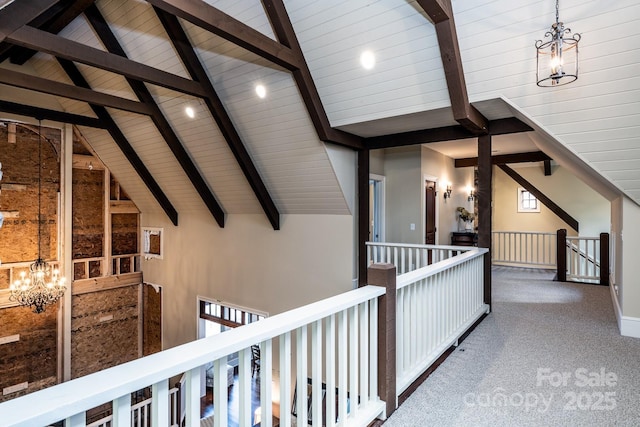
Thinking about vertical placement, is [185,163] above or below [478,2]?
below

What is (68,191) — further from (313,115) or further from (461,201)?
(461,201)

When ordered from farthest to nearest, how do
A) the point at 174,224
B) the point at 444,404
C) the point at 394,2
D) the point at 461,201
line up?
the point at 461,201 → the point at 174,224 → the point at 394,2 → the point at 444,404

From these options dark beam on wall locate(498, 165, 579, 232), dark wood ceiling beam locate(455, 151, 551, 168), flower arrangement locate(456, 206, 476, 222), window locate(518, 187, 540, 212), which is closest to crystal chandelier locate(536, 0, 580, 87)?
dark wood ceiling beam locate(455, 151, 551, 168)

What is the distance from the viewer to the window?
9499mm

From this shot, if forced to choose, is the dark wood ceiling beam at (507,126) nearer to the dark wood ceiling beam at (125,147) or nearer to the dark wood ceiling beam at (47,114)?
the dark wood ceiling beam at (125,147)

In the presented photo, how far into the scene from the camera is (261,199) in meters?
6.06

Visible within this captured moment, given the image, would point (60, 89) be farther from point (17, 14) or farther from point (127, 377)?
point (127, 377)

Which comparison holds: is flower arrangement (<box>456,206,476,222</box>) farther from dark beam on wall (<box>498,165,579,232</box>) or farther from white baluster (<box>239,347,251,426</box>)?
white baluster (<box>239,347,251,426</box>)

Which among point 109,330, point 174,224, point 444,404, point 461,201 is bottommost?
point 109,330

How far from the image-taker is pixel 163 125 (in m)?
5.93

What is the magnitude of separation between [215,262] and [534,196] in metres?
7.98

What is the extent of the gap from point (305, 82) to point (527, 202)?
7.95m

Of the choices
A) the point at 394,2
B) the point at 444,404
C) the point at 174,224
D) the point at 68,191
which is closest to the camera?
the point at 444,404

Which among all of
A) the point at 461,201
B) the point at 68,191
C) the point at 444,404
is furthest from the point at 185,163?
the point at 461,201
